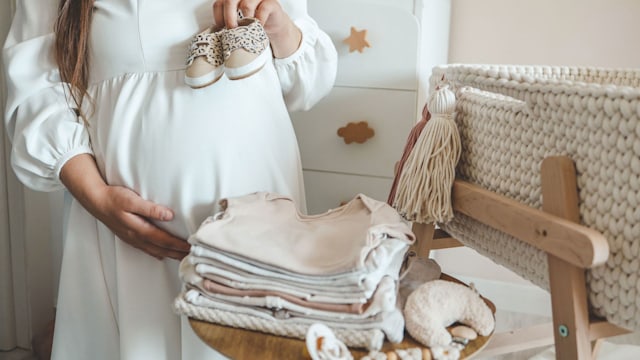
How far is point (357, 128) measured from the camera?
1.29 metres

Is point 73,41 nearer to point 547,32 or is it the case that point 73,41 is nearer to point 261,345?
point 261,345

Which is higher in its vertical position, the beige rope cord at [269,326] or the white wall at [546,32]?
the white wall at [546,32]

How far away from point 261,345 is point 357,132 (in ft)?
2.22

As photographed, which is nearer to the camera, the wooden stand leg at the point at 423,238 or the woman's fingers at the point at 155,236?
the woman's fingers at the point at 155,236

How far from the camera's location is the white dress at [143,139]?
933 mm

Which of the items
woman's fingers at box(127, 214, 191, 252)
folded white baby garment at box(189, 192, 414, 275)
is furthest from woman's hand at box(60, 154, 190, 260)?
folded white baby garment at box(189, 192, 414, 275)

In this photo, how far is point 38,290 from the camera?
1526 mm

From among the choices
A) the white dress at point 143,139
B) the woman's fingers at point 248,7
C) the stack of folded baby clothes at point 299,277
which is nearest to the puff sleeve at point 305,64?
the white dress at point 143,139

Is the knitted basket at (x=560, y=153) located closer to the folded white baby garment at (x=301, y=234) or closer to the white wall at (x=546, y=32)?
the folded white baby garment at (x=301, y=234)

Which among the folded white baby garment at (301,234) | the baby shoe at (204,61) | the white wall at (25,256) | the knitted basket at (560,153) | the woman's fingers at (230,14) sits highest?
the woman's fingers at (230,14)

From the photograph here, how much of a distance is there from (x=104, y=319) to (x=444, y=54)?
102 centimetres

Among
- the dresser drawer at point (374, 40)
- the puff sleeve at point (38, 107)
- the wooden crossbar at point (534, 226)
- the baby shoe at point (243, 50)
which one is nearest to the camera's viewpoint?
the wooden crossbar at point (534, 226)

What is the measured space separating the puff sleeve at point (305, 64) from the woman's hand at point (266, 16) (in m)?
0.03

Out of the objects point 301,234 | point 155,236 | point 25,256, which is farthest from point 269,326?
point 25,256
